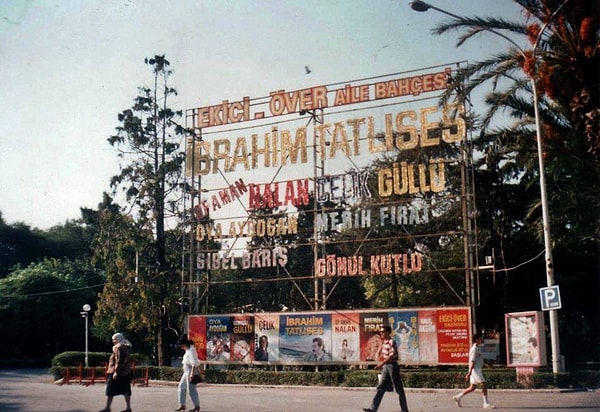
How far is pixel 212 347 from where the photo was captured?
3114 cm

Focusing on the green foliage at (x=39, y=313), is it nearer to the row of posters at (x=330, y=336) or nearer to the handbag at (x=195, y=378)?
the row of posters at (x=330, y=336)

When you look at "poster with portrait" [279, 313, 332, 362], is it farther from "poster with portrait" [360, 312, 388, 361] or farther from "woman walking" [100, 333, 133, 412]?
"woman walking" [100, 333, 133, 412]

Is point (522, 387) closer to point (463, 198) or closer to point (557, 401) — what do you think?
point (557, 401)

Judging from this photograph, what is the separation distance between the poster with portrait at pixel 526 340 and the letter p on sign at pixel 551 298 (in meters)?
2.14

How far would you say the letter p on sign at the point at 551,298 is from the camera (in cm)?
2033

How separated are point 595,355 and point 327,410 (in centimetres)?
2800

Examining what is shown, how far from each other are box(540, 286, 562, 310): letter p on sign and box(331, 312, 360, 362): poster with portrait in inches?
348

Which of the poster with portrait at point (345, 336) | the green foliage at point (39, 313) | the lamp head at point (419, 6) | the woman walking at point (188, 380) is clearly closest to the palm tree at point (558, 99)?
the lamp head at point (419, 6)

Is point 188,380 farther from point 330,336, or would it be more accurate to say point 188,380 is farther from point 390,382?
point 330,336

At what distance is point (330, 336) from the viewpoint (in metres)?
28.6

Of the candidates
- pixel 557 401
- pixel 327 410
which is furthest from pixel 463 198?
pixel 327 410

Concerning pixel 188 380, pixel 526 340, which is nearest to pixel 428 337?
pixel 526 340

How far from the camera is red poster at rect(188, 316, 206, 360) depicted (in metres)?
31.3

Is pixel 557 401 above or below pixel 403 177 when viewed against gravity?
below
